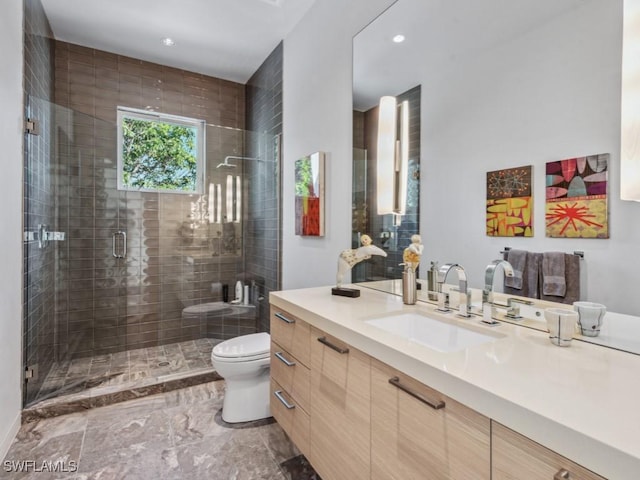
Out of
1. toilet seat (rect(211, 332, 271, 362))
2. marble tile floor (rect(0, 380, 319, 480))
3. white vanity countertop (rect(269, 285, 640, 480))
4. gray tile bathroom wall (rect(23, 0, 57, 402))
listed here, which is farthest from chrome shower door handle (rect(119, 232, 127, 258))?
white vanity countertop (rect(269, 285, 640, 480))

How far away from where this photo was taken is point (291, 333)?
5.34 ft

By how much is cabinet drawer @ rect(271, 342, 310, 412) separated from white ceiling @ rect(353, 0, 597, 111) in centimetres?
145

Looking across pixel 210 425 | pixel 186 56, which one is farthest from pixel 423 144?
pixel 186 56

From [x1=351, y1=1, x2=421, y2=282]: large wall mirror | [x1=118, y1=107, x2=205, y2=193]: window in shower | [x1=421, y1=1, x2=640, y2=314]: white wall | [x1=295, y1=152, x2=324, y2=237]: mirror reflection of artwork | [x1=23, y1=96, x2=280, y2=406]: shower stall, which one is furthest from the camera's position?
[x1=118, y1=107, x2=205, y2=193]: window in shower

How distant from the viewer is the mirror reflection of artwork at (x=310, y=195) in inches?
94.6

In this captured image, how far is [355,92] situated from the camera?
2.09 meters

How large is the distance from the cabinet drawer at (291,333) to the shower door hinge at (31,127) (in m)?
1.89

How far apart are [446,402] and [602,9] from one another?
1.25 metres

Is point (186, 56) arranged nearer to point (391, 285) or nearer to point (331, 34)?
point (331, 34)

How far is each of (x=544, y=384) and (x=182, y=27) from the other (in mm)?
3256

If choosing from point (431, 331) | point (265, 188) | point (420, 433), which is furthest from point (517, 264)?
point (265, 188)

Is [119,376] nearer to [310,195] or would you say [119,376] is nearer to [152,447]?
[152,447]

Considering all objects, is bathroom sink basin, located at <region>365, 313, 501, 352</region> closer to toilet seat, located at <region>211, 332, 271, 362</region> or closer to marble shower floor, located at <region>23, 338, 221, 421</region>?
toilet seat, located at <region>211, 332, 271, 362</region>

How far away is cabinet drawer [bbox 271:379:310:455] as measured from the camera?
147 centimetres
